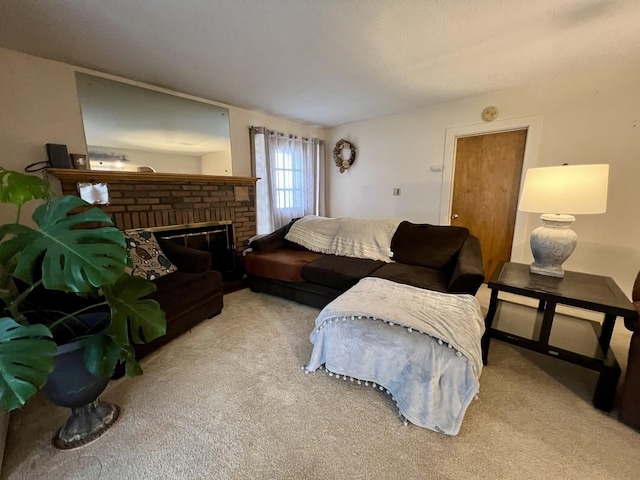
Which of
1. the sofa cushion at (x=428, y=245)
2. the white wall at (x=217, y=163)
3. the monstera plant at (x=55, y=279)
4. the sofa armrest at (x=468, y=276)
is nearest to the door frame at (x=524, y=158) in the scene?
the sofa cushion at (x=428, y=245)

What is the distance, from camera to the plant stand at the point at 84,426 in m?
1.25

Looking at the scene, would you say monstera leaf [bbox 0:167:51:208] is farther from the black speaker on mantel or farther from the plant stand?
the black speaker on mantel

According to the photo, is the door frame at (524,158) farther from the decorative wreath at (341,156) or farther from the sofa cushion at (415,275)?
the decorative wreath at (341,156)

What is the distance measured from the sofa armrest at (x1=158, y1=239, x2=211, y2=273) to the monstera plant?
112 centimetres

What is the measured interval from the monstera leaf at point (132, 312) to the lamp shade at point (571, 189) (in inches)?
92.5

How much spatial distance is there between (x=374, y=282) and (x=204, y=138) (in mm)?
2621

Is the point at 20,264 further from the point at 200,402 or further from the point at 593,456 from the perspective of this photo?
the point at 593,456

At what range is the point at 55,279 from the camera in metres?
0.96

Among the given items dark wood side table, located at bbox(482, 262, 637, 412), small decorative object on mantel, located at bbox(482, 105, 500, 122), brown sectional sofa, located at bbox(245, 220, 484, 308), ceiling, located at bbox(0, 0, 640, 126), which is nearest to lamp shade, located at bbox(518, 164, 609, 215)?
dark wood side table, located at bbox(482, 262, 637, 412)

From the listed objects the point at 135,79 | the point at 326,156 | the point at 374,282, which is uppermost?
the point at 135,79

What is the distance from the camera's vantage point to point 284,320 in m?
2.41

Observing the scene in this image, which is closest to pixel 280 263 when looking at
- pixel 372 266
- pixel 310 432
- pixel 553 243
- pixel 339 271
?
pixel 339 271

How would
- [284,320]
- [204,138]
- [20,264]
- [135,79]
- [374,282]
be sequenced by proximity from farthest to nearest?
[204,138]
[135,79]
[284,320]
[374,282]
[20,264]

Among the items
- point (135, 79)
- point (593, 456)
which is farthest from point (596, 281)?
point (135, 79)
